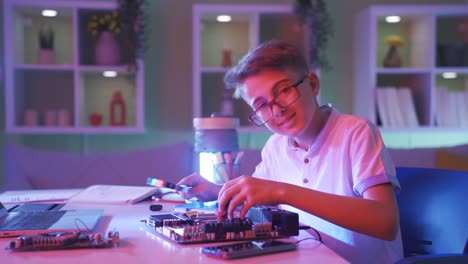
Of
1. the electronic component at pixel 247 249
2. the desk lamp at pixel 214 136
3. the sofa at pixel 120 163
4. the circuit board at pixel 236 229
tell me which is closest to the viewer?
the electronic component at pixel 247 249

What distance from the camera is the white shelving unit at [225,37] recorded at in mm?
3205

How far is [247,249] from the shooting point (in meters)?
0.87

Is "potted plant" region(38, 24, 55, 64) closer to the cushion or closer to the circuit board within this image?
the cushion

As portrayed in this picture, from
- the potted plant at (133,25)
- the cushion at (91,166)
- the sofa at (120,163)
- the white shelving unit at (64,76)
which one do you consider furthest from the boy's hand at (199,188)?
→ the potted plant at (133,25)

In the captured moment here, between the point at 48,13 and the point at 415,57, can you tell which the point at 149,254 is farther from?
the point at 415,57

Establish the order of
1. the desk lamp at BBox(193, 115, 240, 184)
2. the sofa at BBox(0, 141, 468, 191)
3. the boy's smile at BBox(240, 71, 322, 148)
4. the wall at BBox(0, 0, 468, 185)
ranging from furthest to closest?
the wall at BBox(0, 0, 468, 185) → the sofa at BBox(0, 141, 468, 191) → the desk lamp at BBox(193, 115, 240, 184) → the boy's smile at BBox(240, 71, 322, 148)

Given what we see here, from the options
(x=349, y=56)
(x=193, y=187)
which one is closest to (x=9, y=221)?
(x=193, y=187)

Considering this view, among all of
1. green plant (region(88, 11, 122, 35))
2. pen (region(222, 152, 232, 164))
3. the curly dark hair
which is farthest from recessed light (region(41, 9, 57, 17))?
the curly dark hair

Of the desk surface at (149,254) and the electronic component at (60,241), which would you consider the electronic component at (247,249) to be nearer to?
the desk surface at (149,254)

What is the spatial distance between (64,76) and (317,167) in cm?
248

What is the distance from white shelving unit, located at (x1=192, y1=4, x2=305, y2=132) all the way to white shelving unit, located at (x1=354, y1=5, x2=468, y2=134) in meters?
0.51

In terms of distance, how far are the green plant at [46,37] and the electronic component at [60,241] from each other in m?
2.58

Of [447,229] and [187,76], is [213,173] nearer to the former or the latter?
[447,229]

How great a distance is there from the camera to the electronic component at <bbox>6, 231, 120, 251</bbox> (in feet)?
2.98
